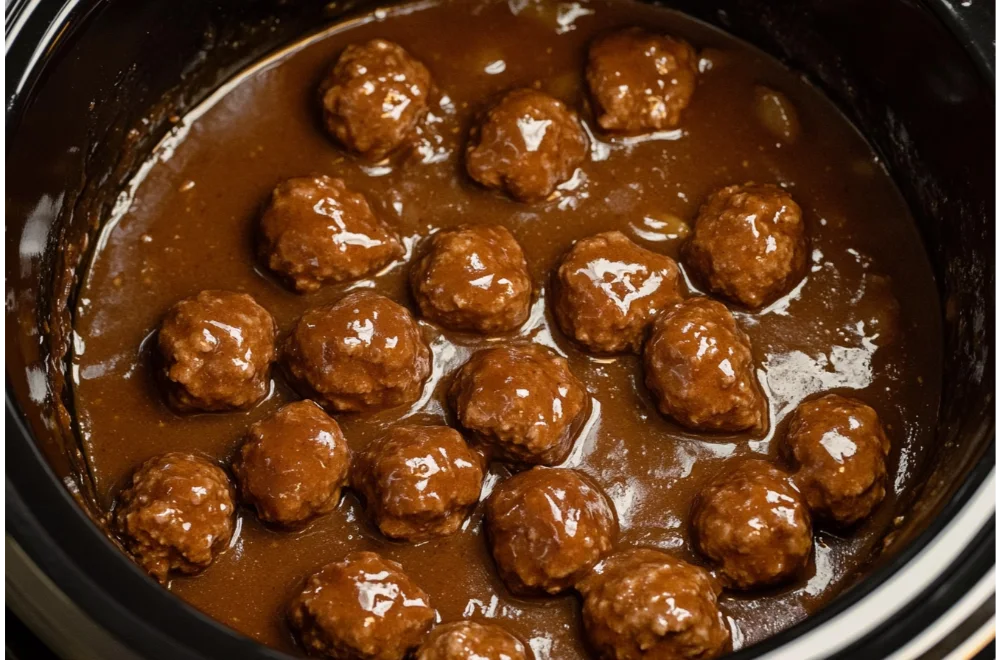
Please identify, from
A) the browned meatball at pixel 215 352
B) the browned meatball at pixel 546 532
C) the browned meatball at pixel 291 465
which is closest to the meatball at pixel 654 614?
the browned meatball at pixel 546 532

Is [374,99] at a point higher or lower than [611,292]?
higher

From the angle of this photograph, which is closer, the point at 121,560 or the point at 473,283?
the point at 121,560

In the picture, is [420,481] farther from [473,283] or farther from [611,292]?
[611,292]

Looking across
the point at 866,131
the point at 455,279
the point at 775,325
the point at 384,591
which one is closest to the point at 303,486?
the point at 384,591

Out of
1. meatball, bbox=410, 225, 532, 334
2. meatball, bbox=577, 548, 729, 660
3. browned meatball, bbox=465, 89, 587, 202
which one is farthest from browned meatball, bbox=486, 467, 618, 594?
browned meatball, bbox=465, 89, 587, 202

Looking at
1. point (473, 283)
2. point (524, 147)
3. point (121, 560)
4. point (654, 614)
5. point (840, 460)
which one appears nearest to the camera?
point (121, 560)

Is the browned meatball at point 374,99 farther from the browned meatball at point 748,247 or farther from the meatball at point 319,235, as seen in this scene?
the browned meatball at point 748,247

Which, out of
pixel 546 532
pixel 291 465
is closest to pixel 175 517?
pixel 291 465
